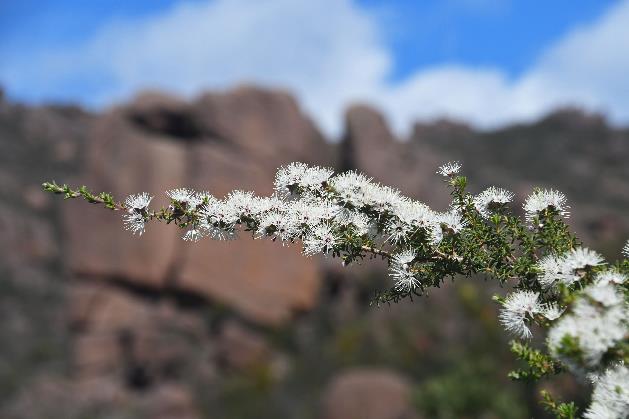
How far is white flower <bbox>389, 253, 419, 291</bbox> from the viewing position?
3574mm

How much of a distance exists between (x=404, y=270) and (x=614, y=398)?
1252 mm

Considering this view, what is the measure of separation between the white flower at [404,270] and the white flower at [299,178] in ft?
2.08

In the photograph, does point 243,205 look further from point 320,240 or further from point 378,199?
point 378,199

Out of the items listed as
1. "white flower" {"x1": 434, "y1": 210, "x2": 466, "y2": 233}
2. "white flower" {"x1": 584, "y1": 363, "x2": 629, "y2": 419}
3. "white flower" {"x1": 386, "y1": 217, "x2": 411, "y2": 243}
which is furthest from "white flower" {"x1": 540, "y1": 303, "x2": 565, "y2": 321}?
"white flower" {"x1": 386, "y1": 217, "x2": 411, "y2": 243}

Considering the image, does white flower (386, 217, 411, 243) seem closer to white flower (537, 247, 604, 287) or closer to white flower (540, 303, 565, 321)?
white flower (537, 247, 604, 287)

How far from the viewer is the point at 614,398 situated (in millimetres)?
2621

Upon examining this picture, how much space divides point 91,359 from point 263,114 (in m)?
16.2

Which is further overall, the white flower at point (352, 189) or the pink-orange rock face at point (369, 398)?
the pink-orange rock face at point (369, 398)

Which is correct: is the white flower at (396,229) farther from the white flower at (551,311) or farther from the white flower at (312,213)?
the white flower at (551,311)

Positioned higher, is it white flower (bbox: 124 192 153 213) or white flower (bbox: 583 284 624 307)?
white flower (bbox: 124 192 153 213)

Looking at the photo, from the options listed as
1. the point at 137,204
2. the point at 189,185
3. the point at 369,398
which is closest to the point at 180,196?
the point at 137,204

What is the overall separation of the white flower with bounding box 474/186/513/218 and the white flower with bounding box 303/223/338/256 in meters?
0.92

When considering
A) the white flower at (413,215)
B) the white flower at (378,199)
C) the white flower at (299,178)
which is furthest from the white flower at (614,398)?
the white flower at (299,178)

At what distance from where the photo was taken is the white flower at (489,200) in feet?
12.9
